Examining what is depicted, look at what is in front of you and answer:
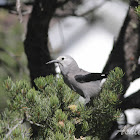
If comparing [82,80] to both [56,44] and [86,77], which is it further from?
[56,44]

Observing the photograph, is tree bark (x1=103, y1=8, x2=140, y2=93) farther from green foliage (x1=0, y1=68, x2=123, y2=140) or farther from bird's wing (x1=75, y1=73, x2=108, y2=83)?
green foliage (x1=0, y1=68, x2=123, y2=140)

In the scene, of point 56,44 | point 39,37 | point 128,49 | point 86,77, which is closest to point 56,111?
point 86,77

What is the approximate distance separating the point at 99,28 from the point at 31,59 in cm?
411

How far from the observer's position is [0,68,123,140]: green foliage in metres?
1.51

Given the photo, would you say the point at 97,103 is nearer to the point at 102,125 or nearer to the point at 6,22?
the point at 102,125

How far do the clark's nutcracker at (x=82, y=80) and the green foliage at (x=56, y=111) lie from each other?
0.23 metres

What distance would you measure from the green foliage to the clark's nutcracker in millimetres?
229

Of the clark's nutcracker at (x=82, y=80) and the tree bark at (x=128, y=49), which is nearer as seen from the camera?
the clark's nutcracker at (x=82, y=80)

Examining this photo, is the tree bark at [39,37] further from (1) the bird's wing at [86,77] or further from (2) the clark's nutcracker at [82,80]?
(1) the bird's wing at [86,77]

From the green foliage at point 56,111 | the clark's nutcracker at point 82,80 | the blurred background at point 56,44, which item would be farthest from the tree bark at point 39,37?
the green foliage at point 56,111

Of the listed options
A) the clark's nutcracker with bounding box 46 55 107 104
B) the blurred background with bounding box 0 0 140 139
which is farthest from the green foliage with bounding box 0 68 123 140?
the blurred background with bounding box 0 0 140 139

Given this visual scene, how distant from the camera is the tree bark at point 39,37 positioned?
8.00 ft

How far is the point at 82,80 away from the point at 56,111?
67 centimetres

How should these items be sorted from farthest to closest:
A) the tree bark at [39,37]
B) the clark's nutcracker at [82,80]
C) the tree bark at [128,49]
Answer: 1. the tree bark at [128,49]
2. the tree bark at [39,37]
3. the clark's nutcracker at [82,80]
